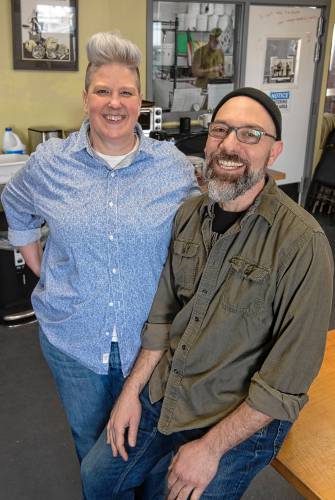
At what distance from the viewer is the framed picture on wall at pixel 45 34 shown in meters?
3.13

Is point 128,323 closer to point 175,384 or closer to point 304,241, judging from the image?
point 175,384

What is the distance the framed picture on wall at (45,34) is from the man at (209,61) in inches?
46.8

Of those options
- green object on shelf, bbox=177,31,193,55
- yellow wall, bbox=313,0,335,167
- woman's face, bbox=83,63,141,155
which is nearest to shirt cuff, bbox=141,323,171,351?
woman's face, bbox=83,63,141,155

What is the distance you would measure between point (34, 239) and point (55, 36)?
2.14m

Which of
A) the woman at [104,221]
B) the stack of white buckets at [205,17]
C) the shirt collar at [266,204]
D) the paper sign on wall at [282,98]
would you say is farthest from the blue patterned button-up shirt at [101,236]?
the paper sign on wall at [282,98]

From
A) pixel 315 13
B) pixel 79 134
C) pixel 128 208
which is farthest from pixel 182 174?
pixel 315 13

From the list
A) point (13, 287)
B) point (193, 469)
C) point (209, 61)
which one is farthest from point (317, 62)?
point (193, 469)

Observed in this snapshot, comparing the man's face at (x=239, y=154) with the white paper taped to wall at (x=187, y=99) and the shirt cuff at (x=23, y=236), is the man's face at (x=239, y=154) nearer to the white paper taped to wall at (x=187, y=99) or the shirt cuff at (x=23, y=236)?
the shirt cuff at (x=23, y=236)

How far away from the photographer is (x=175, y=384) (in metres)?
1.26

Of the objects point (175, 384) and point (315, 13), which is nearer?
point (175, 384)

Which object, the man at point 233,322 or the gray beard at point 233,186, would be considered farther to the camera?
the gray beard at point 233,186

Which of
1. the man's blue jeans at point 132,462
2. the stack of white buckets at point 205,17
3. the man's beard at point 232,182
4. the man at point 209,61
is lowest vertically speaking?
the man's blue jeans at point 132,462

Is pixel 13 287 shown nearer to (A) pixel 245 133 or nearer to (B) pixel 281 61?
(A) pixel 245 133

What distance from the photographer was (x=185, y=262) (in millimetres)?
1287
